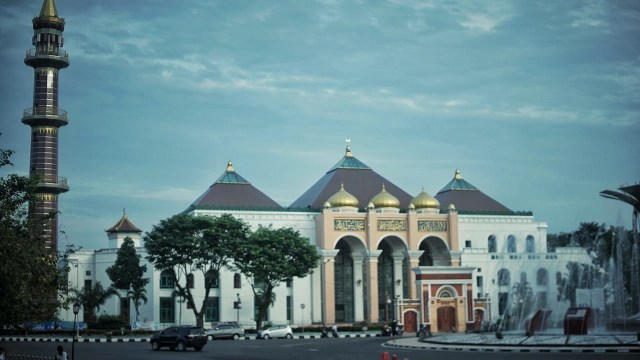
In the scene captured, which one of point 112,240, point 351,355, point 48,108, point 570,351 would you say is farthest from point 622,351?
point 112,240

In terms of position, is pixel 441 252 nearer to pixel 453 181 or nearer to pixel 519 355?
pixel 453 181

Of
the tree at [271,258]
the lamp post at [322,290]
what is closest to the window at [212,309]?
the tree at [271,258]

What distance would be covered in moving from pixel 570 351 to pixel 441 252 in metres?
40.6

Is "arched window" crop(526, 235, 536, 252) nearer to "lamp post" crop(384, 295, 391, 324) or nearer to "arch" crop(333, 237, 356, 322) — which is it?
"lamp post" crop(384, 295, 391, 324)

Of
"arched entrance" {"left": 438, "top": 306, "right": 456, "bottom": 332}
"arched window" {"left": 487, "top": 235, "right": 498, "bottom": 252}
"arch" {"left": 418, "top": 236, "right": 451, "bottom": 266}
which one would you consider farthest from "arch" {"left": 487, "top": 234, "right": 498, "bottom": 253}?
"arched entrance" {"left": 438, "top": 306, "right": 456, "bottom": 332}

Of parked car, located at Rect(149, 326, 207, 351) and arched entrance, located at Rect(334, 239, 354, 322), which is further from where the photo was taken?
arched entrance, located at Rect(334, 239, 354, 322)

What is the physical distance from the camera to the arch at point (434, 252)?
71250 mm

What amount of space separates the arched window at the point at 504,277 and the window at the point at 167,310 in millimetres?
25921

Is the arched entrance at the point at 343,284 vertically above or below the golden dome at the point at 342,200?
below

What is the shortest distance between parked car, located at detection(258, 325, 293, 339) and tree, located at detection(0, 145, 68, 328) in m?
21.3

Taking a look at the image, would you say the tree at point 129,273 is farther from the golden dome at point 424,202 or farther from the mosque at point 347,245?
the golden dome at point 424,202

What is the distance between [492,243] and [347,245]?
41.7ft

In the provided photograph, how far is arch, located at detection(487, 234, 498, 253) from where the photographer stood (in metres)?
73.9

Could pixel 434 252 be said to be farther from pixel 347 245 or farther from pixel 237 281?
pixel 237 281
